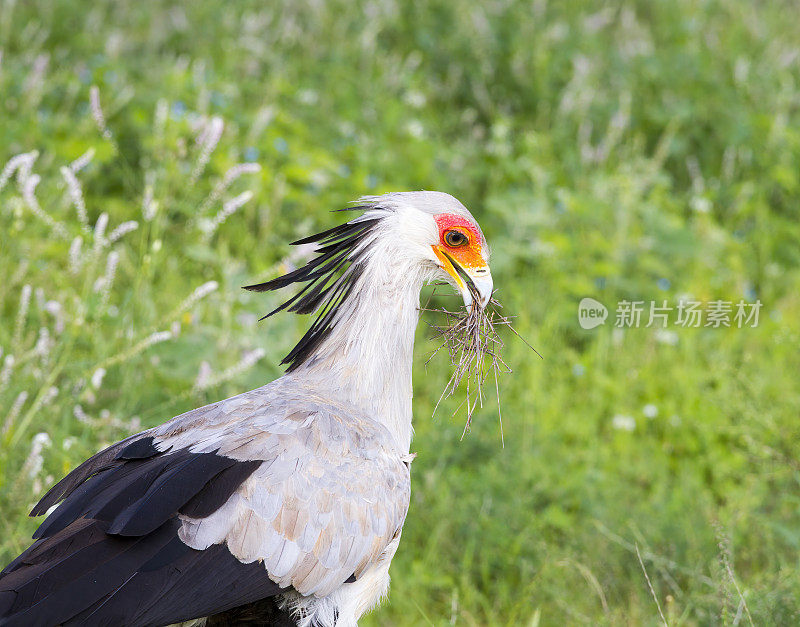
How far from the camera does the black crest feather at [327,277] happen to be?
296 cm

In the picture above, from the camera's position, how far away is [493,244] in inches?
217

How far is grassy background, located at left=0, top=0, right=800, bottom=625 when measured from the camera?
3.59 meters

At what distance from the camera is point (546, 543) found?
3781mm

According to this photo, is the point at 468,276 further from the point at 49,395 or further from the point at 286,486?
the point at 49,395

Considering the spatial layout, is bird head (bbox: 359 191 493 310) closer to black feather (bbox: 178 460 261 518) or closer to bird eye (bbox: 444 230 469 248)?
bird eye (bbox: 444 230 469 248)

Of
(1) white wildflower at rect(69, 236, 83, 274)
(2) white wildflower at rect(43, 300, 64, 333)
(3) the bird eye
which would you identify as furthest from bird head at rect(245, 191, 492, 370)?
(2) white wildflower at rect(43, 300, 64, 333)

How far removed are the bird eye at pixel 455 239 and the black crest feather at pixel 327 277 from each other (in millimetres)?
227

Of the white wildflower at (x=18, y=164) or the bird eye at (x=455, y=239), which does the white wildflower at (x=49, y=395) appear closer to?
the white wildflower at (x=18, y=164)

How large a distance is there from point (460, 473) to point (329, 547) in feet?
4.95

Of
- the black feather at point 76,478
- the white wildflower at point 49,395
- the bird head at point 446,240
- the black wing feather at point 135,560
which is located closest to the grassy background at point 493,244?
the white wildflower at point 49,395

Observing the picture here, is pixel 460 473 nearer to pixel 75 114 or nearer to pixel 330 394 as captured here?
pixel 330 394

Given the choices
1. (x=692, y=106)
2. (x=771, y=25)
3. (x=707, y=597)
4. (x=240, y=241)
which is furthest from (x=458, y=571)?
(x=771, y=25)

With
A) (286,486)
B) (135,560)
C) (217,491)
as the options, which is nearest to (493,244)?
(286,486)

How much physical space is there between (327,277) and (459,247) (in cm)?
42
